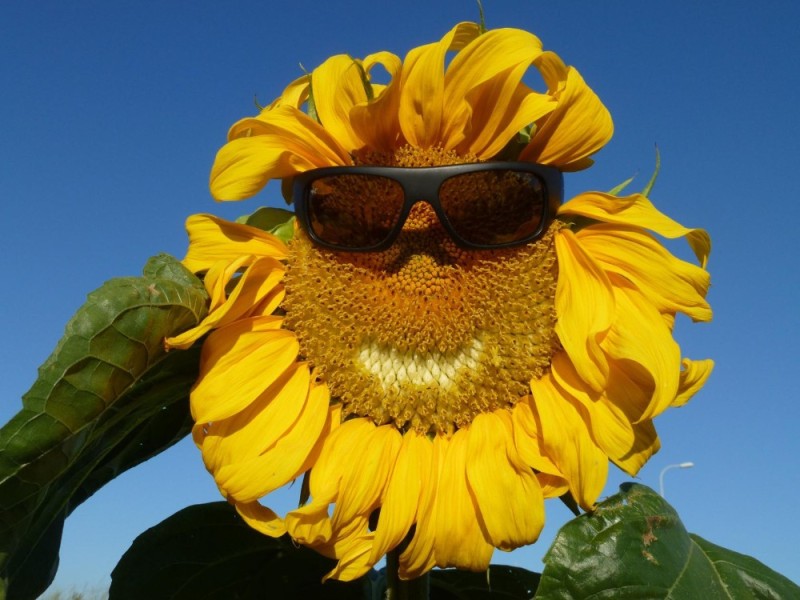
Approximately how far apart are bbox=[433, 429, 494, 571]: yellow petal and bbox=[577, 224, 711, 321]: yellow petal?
545 mm

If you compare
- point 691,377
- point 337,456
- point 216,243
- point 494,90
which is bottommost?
point 337,456

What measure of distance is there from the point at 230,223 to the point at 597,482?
933mm

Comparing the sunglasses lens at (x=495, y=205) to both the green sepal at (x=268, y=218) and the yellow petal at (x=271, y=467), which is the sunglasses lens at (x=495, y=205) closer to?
the green sepal at (x=268, y=218)

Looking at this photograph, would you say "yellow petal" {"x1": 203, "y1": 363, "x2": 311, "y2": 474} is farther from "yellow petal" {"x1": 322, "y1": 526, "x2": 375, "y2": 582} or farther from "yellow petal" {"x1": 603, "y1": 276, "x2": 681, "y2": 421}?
"yellow petal" {"x1": 603, "y1": 276, "x2": 681, "y2": 421}

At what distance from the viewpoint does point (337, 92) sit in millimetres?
1935

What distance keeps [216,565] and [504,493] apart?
0.85m

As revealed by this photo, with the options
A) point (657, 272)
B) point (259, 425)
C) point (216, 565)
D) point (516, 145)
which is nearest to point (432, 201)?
point (516, 145)

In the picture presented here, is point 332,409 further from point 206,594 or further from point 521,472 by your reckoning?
point 206,594

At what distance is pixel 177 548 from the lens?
7.36 feet

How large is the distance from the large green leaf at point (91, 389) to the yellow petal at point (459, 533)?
63 cm

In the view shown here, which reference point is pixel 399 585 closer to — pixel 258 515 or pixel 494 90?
pixel 258 515

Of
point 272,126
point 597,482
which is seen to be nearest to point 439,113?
point 272,126

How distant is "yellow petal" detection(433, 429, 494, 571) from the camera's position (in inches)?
69.5

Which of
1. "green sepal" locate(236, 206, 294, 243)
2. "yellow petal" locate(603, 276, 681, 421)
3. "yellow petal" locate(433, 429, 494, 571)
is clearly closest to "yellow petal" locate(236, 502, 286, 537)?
"yellow petal" locate(433, 429, 494, 571)
